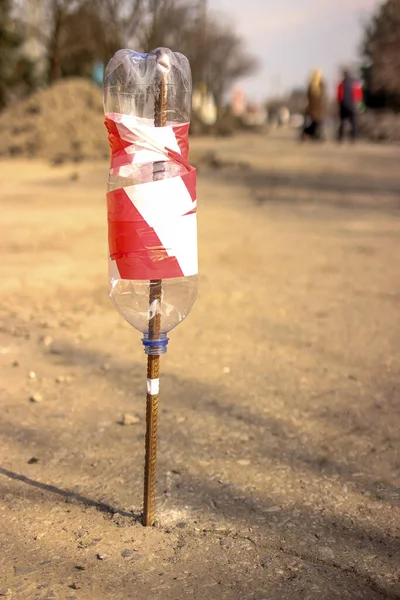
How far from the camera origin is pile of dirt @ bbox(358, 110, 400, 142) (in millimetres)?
25016

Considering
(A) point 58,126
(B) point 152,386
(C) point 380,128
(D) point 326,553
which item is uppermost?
(C) point 380,128

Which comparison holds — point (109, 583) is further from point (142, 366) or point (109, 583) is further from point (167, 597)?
point (142, 366)

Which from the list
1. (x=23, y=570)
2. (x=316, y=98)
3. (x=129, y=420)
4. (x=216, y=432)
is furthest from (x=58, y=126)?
(x=23, y=570)

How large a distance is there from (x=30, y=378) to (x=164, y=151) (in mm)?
2407

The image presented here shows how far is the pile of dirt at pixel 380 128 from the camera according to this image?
82.1 ft

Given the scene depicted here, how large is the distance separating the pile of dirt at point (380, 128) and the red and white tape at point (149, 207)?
927 inches

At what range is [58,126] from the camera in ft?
60.0

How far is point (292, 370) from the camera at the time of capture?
4.72 m

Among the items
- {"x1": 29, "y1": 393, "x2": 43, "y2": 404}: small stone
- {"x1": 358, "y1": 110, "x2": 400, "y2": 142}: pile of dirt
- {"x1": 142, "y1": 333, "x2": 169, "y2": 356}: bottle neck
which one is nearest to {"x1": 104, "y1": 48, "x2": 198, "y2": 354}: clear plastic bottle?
{"x1": 142, "y1": 333, "x2": 169, "y2": 356}: bottle neck

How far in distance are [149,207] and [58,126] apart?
16.6 m

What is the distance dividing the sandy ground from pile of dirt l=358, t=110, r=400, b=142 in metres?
18.0

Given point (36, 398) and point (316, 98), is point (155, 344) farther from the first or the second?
point (316, 98)

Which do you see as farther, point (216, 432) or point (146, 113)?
point (216, 432)

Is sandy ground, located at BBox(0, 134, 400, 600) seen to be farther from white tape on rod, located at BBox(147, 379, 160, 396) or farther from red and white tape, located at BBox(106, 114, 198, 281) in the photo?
red and white tape, located at BBox(106, 114, 198, 281)
